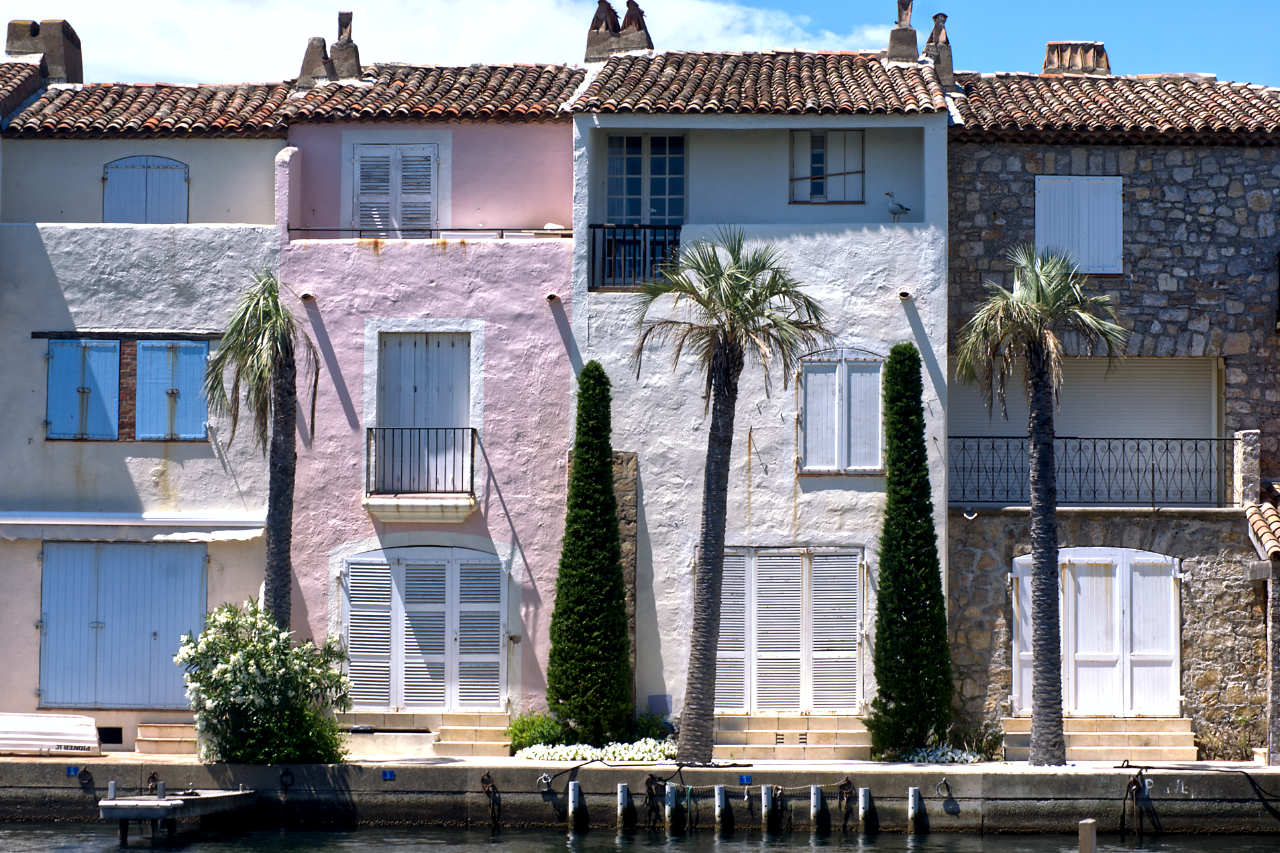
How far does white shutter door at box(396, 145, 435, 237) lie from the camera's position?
79.7ft

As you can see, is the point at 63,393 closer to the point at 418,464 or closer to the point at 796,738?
the point at 418,464

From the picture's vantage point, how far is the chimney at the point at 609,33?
25812mm

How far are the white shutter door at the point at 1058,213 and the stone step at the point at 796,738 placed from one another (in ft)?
27.3

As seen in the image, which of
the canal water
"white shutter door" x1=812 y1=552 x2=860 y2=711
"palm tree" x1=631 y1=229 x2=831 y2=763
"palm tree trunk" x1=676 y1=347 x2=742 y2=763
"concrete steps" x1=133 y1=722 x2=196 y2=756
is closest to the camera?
the canal water

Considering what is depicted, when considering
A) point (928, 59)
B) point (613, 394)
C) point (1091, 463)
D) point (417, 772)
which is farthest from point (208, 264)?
point (1091, 463)

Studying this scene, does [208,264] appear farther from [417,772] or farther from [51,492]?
[417,772]

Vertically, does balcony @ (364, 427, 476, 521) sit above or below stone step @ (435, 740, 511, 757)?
above

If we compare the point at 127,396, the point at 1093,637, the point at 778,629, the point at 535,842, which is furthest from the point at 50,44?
the point at 1093,637

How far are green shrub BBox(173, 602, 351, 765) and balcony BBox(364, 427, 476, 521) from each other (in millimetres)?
3205

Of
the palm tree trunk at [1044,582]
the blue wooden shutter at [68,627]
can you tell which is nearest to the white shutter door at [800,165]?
the palm tree trunk at [1044,582]

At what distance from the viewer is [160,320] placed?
75.6ft

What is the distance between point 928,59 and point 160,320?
528 inches

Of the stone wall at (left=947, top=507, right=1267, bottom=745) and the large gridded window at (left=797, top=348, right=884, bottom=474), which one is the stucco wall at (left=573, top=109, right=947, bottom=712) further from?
the stone wall at (left=947, top=507, right=1267, bottom=745)

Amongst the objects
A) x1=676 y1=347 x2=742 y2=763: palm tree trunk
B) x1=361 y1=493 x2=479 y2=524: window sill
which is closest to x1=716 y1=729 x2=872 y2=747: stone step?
x1=676 y1=347 x2=742 y2=763: palm tree trunk
